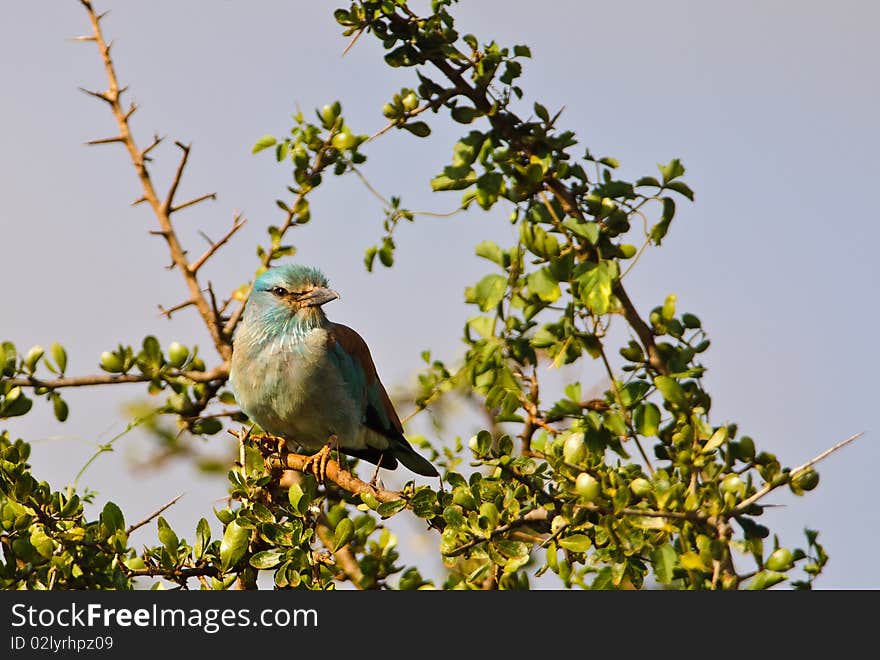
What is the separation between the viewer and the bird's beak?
5.14 meters

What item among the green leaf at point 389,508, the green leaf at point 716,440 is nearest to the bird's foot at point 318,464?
the green leaf at point 389,508

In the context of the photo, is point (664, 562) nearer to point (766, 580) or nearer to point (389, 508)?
point (766, 580)

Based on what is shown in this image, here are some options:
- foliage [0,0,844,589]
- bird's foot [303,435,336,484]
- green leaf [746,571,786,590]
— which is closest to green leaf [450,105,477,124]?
foliage [0,0,844,589]

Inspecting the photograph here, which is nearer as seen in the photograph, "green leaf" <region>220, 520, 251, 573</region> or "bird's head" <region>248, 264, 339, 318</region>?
"green leaf" <region>220, 520, 251, 573</region>

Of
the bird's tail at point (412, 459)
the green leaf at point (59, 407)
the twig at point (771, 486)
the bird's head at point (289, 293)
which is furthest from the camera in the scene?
the bird's tail at point (412, 459)

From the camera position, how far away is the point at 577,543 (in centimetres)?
284

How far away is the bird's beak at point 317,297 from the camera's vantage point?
5137mm

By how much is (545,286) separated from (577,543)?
0.79m

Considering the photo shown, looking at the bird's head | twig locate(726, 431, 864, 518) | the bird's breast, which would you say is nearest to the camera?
twig locate(726, 431, 864, 518)

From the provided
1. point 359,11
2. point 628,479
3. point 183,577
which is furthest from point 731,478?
point 359,11

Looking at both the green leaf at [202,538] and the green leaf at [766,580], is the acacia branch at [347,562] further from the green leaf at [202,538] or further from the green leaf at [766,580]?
the green leaf at [766,580]

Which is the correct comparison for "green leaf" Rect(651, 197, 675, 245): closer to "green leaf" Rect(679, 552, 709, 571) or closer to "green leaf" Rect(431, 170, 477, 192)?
"green leaf" Rect(431, 170, 477, 192)

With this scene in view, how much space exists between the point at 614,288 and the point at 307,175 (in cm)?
180

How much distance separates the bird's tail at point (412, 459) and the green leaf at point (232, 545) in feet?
6.77
